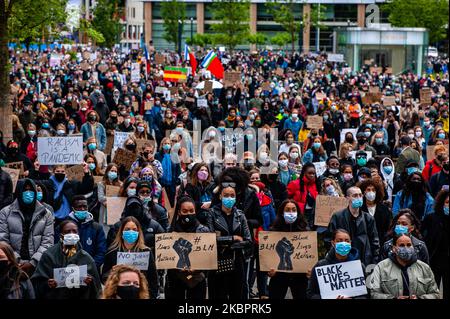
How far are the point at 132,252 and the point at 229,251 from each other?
3.44 ft

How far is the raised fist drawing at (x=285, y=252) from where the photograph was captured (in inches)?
398

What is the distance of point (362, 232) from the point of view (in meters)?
10.5

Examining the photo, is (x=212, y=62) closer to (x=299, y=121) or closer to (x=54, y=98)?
(x=54, y=98)

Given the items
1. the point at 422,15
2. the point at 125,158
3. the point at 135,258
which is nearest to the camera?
the point at 135,258

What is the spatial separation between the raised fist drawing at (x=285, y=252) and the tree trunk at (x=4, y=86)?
37.2 feet

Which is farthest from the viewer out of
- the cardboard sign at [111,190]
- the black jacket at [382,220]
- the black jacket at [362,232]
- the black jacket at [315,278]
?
the cardboard sign at [111,190]

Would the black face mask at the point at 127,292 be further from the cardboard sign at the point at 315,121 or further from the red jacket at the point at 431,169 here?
the cardboard sign at the point at 315,121

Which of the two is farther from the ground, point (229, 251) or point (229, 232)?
point (229, 232)

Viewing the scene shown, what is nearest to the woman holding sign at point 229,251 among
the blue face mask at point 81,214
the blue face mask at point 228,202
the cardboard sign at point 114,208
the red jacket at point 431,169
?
the blue face mask at point 228,202

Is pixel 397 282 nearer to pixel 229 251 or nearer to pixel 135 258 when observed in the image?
pixel 229 251

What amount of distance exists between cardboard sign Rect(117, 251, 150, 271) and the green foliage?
511 inches

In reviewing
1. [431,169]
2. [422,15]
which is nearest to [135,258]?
[431,169]

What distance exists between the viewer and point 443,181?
13.7 metres
